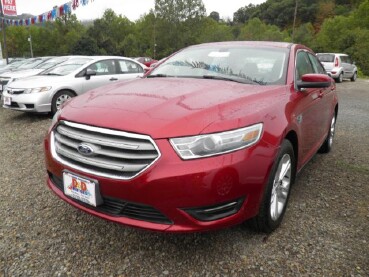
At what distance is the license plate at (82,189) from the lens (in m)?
1.96

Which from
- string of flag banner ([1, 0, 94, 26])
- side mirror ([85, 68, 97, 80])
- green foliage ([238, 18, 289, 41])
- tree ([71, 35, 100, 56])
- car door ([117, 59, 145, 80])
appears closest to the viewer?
side mirror ([85, 68, 97, 80])

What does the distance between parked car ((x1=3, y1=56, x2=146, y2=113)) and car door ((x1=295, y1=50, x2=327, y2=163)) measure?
4606 millimetres

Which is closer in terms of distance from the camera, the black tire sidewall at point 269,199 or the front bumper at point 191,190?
the front bumper at point 191,190

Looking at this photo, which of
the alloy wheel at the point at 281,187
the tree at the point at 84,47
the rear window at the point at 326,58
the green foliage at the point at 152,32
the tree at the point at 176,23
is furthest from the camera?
the tree at the point at 176,23

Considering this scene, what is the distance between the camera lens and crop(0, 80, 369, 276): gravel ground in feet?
6.84

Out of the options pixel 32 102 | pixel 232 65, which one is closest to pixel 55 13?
pixel 32 102

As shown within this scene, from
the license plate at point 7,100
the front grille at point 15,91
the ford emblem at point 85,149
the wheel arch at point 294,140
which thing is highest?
the ford emblem at point 85,149

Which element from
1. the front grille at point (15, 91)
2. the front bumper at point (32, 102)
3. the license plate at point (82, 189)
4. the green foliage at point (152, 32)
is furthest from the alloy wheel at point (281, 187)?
the green foliage at point (152, 32)

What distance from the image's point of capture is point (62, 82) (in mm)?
6793

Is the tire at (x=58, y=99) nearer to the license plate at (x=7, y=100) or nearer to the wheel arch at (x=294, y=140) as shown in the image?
the license plate at (x=7, y=100)

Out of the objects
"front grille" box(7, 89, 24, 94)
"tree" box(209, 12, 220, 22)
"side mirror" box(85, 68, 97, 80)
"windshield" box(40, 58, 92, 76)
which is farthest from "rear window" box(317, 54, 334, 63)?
"tree" box(209, 12, 220, 22)

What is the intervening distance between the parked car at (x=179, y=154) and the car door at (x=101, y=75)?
4914mm

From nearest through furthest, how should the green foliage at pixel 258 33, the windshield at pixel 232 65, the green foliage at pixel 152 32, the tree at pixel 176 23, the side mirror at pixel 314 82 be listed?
the side mirror at pixel 314 82 → the windshield at pixel 232 65 → the green foliage at pixel 152 32 → the green foliage at pixel 258 33 → the tree at pixel 176 23

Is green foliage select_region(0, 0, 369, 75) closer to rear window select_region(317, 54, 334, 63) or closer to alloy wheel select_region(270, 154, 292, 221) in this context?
rear window select_region(317, 54, 334, 63)
